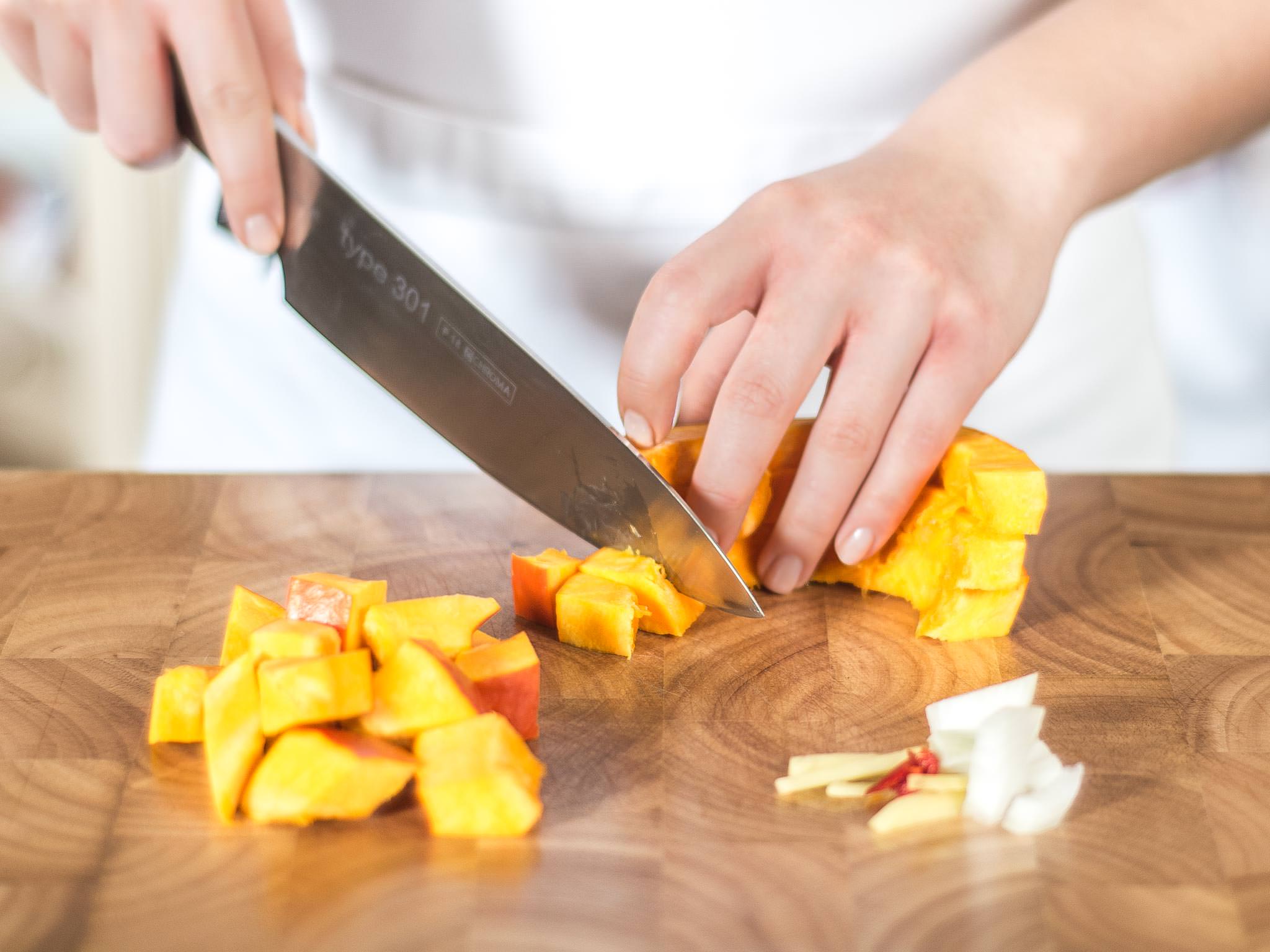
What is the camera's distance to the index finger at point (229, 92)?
129cm

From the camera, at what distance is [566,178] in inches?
73.1

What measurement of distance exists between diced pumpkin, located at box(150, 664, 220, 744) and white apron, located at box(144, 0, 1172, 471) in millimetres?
805

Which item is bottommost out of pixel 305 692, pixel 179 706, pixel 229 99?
pixel 179 706

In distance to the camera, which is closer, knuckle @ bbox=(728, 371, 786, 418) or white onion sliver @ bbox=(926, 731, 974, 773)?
white onion sliver @ bbox=(926, 731, 974, 773)

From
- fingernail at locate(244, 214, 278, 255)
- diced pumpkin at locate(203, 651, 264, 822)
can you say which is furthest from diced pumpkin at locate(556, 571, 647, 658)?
fingernail at locate(244, 214, 278, 255)

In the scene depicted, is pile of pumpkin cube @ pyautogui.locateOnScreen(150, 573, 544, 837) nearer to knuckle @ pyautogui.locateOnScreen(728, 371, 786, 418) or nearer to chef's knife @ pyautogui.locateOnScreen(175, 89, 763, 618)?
chef's knife @ pyautogui.locateOnScreen(175, 89, 763, 618)

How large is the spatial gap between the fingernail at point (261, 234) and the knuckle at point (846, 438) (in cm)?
60

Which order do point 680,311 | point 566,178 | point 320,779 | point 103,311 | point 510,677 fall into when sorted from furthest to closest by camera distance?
point 103,311
point 566,178
point 680,311
point 510,677
point 320,779

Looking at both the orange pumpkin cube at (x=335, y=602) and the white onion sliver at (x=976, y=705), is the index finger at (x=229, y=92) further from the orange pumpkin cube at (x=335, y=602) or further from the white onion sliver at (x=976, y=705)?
the white onion sliver at (x=976, y=705)

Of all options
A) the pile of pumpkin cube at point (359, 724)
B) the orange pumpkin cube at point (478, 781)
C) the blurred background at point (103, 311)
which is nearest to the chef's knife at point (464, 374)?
the pile of pumpkin cube at point (359, 724)

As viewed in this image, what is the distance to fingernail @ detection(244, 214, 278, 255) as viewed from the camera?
136cm

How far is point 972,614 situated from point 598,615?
0.40 metres

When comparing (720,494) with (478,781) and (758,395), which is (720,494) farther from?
(478,781)

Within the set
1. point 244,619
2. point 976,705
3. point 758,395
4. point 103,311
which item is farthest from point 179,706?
point 103,311
